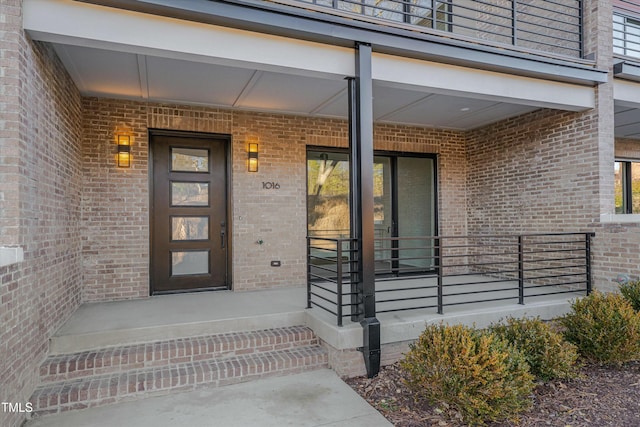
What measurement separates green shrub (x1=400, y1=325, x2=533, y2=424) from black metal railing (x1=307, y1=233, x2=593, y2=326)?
0.86m

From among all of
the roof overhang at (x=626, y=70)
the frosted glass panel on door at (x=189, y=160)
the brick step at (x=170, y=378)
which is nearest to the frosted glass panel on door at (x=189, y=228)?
the frosted glass panel on door at (x=189, y=160)

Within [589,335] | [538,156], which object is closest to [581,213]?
[538,156]

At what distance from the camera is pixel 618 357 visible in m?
3.66

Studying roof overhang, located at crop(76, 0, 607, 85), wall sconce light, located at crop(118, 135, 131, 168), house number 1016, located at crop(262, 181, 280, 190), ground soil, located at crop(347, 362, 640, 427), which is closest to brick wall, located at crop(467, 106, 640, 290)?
roof overhang, located at crop(76, 0, 607, 85)

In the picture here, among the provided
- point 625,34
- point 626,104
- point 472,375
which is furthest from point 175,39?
point 625,34

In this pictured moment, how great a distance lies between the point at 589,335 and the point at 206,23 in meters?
4.69

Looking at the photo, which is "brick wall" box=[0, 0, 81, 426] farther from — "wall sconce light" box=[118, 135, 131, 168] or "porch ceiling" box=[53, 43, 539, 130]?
"wall sconce light" box=[118, 135, 131, 168]

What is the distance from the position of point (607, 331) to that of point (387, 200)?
3.77 m

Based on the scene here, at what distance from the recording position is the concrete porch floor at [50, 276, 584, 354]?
11.8ft

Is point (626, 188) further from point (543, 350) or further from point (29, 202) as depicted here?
point (29, 202)

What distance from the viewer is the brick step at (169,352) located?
10.6 feet

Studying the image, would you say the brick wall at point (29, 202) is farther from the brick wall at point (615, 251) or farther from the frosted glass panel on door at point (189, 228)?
the brick wall at point (615, 251)

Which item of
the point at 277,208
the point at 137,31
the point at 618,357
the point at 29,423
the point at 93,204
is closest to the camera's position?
the point at 29,423

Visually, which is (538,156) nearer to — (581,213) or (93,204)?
(581,213)
